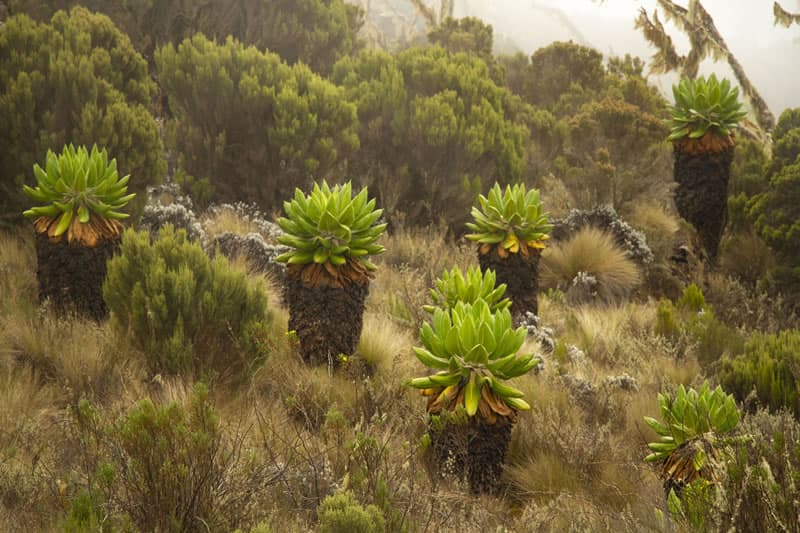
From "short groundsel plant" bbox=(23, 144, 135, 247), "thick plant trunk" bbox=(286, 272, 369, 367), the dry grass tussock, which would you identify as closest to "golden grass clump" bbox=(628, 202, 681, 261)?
the dry grass tussock

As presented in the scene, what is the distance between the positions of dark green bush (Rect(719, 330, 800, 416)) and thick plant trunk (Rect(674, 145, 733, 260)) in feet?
16.5

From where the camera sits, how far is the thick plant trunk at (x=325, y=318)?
5164 millimetres

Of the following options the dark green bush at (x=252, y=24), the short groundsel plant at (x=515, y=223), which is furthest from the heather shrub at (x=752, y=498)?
the dark green bush at (x=252, y=24)

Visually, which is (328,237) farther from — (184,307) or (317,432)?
(317,432)

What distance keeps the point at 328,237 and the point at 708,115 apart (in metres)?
6.70

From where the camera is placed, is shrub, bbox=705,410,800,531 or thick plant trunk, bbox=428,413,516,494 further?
thick plant trunk, bbox=428,413,516,494

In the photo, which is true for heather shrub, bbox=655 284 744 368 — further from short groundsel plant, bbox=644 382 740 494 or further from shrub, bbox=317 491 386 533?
shrub, bbox=317 491 386 533

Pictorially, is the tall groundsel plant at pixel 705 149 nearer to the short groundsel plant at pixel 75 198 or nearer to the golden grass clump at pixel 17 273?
the short groundsel plant at pixel 75 198

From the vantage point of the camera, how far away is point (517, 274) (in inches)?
273

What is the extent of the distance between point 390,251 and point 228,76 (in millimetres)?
3302

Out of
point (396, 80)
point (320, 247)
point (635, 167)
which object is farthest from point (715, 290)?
point (320, 247)

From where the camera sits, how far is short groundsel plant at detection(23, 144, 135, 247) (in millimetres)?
5223

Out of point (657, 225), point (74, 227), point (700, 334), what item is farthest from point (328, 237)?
point (657, 225)

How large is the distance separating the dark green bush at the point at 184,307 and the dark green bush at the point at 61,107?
220 centimetres
